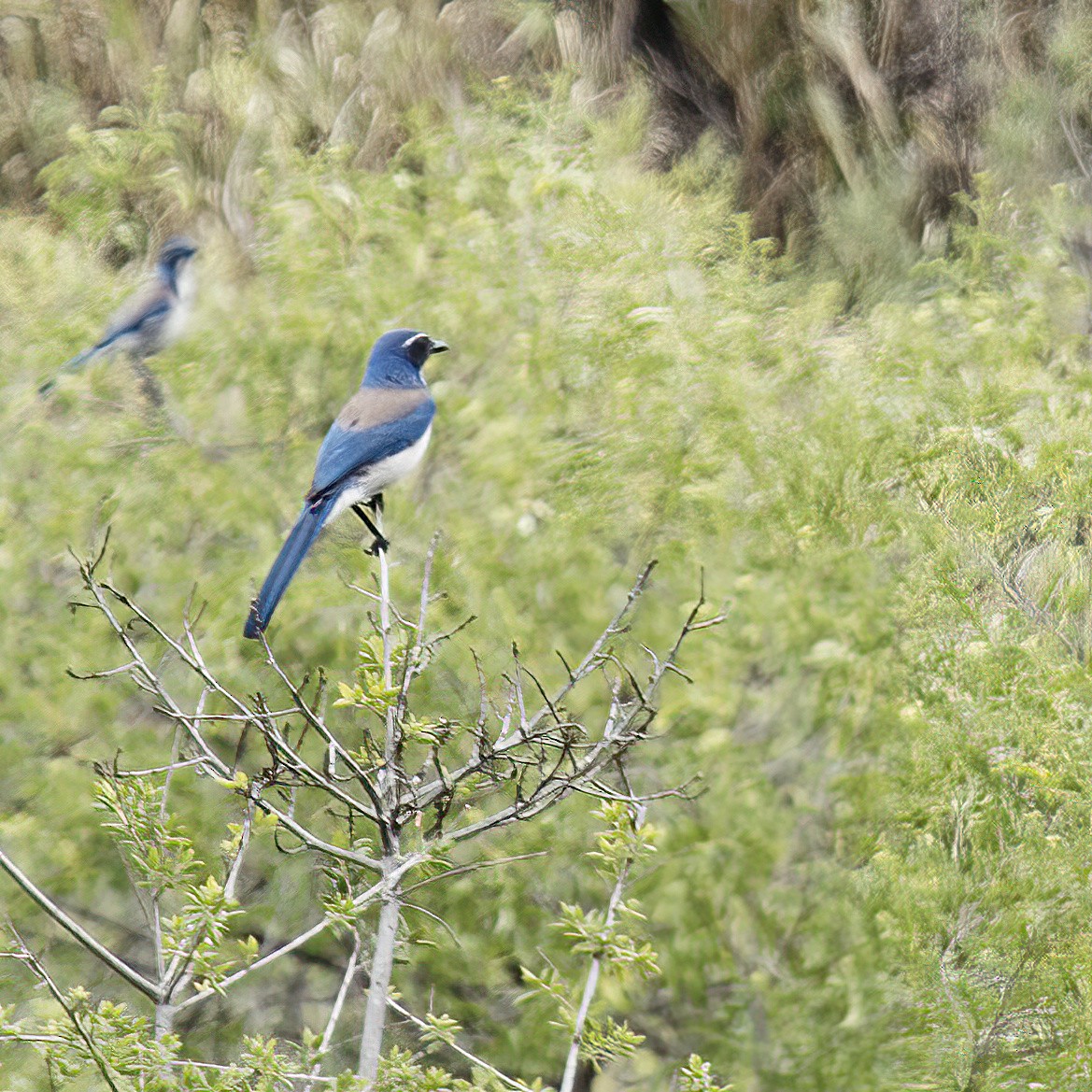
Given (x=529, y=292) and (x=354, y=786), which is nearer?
(x=354, y=786)

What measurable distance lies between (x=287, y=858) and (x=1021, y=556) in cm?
168

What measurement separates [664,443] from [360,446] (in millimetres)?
679

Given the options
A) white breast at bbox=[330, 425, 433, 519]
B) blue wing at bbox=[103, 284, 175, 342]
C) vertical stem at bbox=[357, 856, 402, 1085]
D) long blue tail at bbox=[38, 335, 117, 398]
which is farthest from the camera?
blue wing at bbox=[103, 284, 175, 342]

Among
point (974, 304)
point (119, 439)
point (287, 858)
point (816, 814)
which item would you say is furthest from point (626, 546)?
point (974, 304)

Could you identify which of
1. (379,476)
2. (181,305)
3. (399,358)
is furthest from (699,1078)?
(181,305)

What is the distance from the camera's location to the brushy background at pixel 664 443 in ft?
5.94

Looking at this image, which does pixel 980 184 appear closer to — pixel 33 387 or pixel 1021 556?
pixel 1021 556

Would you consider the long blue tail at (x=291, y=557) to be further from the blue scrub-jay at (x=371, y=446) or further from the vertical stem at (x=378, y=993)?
the vertical stem at (x=378, y=993)

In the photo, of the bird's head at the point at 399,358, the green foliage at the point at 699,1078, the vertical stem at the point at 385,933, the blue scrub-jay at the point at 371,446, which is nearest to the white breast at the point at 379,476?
the blue scrub-jay at the point at 371,446

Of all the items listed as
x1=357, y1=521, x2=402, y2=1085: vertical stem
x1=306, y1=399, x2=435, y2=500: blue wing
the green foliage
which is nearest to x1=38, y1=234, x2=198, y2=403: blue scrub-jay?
x1=306, y1=399, x2=435, y2=500: blue wing

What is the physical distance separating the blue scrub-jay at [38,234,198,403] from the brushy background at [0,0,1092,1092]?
61mm

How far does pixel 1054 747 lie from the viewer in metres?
2.17

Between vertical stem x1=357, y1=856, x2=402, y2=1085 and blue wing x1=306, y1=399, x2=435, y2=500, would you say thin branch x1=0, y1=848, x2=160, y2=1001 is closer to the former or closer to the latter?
vertical stem x1=357, y1=856, x2=402, y2=1085

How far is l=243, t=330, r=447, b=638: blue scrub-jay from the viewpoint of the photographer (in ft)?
5.78
